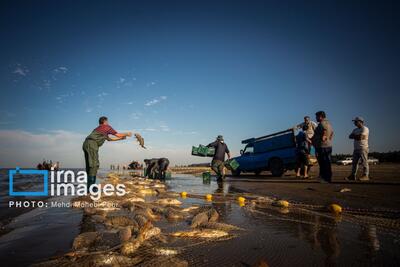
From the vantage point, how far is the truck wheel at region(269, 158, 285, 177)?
12.9m

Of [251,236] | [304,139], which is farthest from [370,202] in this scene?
[304,139]

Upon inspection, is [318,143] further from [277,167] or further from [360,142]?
[277,167]

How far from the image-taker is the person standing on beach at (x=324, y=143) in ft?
25.1

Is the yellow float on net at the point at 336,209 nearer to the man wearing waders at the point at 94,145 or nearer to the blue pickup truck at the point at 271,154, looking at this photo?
the man wearing waders at the point at 94,145

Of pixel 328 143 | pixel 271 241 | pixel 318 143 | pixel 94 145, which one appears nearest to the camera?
pixel 271 241

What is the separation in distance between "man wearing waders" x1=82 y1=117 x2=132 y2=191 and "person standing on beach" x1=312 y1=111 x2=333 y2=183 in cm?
661

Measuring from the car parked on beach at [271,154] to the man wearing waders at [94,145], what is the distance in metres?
9.30

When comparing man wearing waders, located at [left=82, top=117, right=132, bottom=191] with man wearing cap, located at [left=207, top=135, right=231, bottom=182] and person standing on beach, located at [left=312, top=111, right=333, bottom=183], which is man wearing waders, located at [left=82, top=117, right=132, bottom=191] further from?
person standing on beach, located at [left=312, top=111, right=333, bottom=183]

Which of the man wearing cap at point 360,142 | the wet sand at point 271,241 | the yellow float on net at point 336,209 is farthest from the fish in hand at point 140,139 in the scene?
the man wearing cap at point 360,142

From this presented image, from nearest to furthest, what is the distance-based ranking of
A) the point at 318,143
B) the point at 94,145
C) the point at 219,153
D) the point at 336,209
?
the point at 336,209
the point at 94,145
the point at 318,143
the point at 219,153

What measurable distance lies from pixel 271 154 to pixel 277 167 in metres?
0.82

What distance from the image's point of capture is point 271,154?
13.4 m

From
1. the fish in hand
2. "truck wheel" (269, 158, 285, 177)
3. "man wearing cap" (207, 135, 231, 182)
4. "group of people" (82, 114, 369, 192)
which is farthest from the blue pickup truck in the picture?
the fish in hand

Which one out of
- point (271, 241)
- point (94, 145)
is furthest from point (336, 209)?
point (94, 145)
